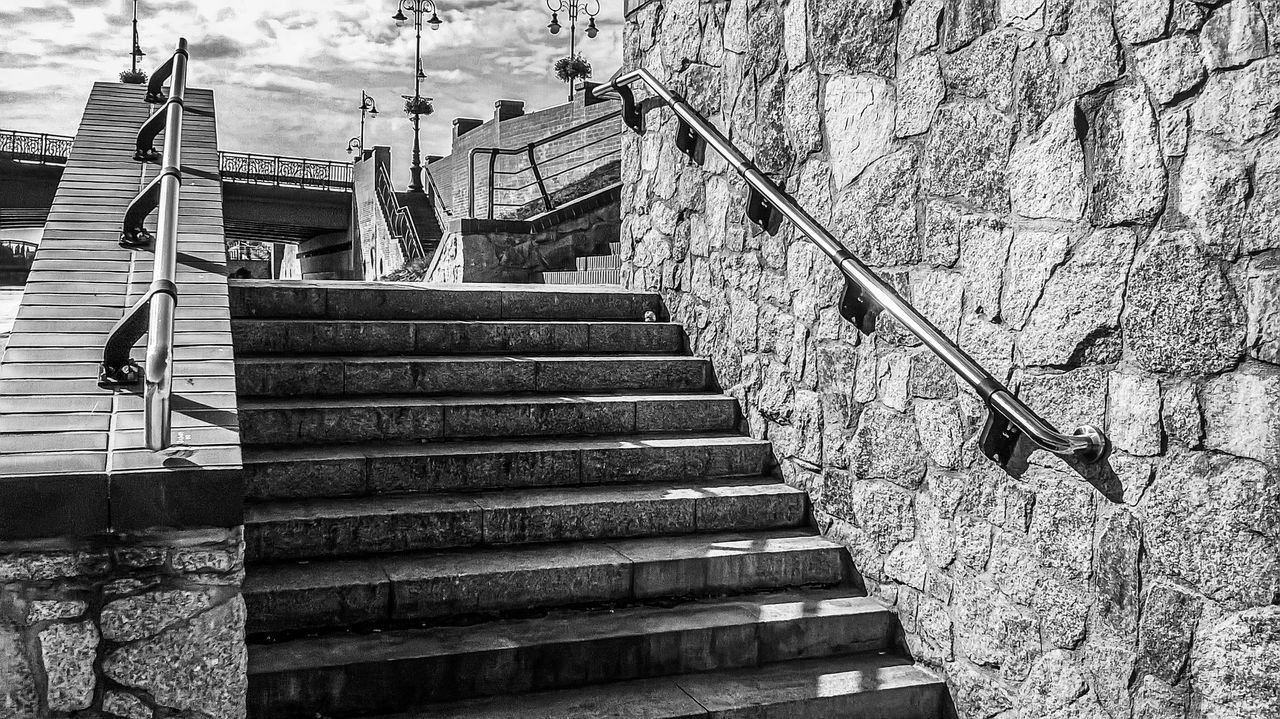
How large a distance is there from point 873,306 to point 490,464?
1.68 meters

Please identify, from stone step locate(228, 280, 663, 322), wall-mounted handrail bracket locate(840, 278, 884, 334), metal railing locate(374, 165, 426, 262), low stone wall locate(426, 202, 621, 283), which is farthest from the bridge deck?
metal railing locate(374, 165, 426, 262)

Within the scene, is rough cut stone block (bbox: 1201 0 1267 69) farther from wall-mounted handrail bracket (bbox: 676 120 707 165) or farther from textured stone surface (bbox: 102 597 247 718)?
wall-mounted handrail bracket (bbox: 676 120 707 165)

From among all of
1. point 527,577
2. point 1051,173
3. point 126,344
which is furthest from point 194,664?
point 1051,173

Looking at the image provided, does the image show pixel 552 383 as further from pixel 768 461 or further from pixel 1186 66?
pixel 1186 66

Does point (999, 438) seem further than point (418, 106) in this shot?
No

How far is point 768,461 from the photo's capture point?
474cm

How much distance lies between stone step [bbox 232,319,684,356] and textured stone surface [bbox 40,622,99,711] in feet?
8.68

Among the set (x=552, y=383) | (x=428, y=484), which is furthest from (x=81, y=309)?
(x=552, y=383)

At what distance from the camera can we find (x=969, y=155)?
3.42m

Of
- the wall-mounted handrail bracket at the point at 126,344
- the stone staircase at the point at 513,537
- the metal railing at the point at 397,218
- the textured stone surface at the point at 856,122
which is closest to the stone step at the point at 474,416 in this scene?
the stone staircase at the point at 513,537

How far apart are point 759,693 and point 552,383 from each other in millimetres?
1994

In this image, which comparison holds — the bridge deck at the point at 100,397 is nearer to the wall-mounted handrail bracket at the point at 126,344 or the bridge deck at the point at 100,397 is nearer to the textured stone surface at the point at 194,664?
the wall-mounted handrail bracket at the point at 126,344

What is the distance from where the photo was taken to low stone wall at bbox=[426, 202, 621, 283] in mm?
9703

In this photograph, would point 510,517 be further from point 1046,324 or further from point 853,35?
point 853,35
